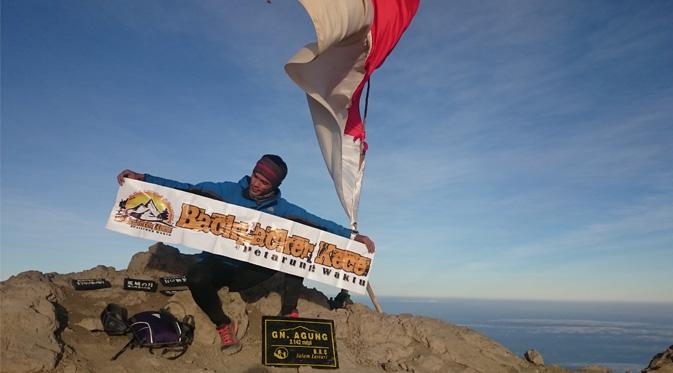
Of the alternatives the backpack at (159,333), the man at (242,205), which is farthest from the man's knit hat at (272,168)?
the backpack at (159,333)

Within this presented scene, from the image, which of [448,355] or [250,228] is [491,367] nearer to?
[448,355]

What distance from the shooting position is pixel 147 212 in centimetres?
734

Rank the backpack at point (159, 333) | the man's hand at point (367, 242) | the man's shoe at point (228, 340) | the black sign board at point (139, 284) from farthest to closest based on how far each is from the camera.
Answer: the man's hand at point (367, 242) → the black sign board at point (139, 284) → the man's shoe at point (228, 340) → the backpack at point (159, 333)

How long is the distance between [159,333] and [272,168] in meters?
2.79

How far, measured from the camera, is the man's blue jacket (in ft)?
25.1

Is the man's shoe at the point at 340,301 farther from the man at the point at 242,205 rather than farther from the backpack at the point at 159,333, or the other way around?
the backpack at the point at 159,333

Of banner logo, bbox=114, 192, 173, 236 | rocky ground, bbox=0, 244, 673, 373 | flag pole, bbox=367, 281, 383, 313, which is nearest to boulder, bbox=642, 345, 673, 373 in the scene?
rocky ground, bbox=0, 244, 673, 373

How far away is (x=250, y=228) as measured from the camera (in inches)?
300

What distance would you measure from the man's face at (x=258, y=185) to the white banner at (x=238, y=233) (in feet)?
0.95

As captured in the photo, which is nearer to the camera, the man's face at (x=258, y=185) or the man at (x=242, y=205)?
the man at (x=242, y=205)

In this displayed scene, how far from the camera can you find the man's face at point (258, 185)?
24.7 feet

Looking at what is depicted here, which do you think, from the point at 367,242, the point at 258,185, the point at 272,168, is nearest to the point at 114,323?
the point at 258,185

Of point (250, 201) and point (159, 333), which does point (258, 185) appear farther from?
point (159, 333)

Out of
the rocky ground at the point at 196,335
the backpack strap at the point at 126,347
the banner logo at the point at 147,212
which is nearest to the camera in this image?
the rocky ground at the point at 196,335
